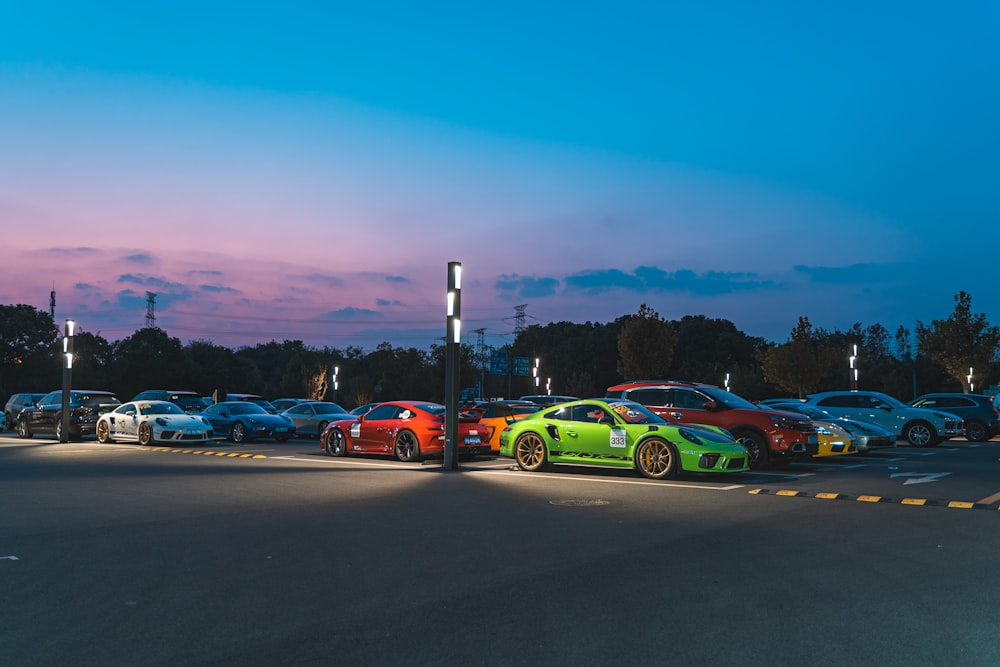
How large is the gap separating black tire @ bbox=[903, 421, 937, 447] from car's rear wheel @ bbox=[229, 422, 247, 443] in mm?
20932

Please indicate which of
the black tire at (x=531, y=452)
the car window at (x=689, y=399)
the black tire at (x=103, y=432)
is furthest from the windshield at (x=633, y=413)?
the black tire at (x=103, y=432)

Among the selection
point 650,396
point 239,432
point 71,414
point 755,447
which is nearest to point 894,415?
point 755,447

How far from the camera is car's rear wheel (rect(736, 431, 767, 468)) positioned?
1738 centimetres

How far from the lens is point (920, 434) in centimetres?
2606

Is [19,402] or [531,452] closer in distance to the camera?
[531,452]

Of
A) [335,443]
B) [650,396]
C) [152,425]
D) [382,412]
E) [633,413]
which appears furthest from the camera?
[152,425]

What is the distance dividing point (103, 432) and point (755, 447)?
20559 millimetres

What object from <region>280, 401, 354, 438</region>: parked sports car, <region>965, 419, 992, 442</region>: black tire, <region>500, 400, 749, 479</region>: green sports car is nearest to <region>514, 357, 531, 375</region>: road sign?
<region>280, 401, 354, 438</region>: parked sports car

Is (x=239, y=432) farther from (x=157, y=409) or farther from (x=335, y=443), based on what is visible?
(x=335, y=443)

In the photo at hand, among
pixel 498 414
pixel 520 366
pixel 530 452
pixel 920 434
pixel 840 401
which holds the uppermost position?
pixel 520 366

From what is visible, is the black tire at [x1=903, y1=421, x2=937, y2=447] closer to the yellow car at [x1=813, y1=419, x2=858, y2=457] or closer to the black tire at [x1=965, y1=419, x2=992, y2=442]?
the black tire at [x1=965, y1=419, x2=992, y2=442]

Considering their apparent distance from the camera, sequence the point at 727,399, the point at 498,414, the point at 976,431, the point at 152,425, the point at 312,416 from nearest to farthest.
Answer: the point at 727,399 < the point at 498,414 < the point at 152,425 < the point at 312,416 < the point at 976,431

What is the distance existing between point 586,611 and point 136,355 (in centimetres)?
7099

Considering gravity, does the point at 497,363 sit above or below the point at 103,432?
above
